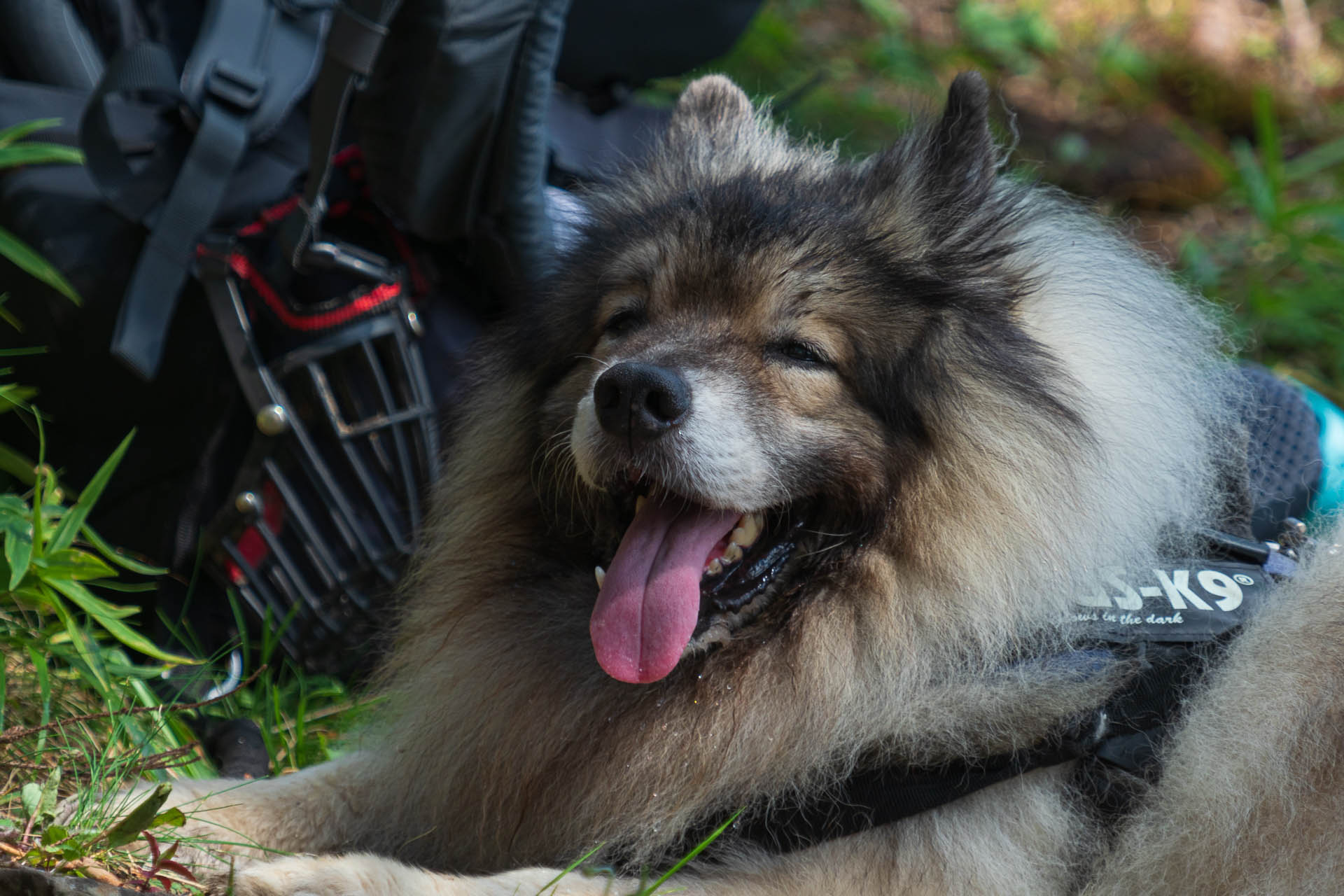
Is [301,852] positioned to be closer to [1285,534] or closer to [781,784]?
[781,784]

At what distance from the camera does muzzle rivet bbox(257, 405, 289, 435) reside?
3.05 metres

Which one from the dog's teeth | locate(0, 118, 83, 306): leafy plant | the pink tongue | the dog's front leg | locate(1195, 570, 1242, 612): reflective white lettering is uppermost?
locate(0, 118, 83, 306): leafy plant

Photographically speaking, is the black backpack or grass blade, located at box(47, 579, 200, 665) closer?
grass blade, located at box(47, 579, 200, 665)

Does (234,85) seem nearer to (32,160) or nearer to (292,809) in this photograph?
(32,160)

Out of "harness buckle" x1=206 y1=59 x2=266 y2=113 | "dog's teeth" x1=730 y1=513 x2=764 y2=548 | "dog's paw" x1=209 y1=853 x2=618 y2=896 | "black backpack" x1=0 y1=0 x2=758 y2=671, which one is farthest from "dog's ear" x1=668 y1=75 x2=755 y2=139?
"dog's paw" x1=209 y1=853 x2=618 y2=896

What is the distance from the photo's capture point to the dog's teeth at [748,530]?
226cm

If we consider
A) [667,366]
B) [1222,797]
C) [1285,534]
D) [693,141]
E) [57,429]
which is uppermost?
[693,141]

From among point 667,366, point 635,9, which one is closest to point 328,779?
point 667,366

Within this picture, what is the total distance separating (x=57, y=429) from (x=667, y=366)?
2.08 m

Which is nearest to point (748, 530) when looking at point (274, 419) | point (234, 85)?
point (274, 419)

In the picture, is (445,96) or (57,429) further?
(57,429)

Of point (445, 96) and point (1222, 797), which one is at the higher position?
point (445, 96)

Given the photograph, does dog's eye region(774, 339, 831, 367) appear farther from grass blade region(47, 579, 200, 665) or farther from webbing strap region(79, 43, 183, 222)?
webbing strap region(79, 43, 183, 222)

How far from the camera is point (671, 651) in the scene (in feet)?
6.97
